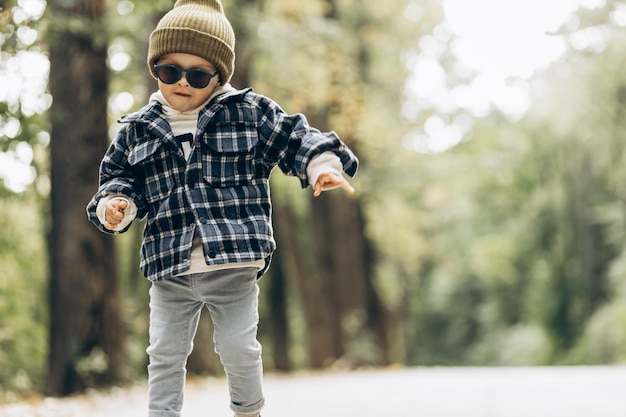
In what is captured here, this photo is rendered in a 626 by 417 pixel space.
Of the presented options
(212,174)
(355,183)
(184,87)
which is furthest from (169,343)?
(355,183)

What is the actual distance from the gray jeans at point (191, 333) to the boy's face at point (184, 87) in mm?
732

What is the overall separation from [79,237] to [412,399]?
368 cm

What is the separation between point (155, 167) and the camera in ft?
11.7

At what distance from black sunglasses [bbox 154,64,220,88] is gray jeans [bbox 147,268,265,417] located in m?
0.79

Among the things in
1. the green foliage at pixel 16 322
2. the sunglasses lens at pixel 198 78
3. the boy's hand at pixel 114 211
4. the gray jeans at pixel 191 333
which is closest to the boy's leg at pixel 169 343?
the gray jeans at pixel 191 333

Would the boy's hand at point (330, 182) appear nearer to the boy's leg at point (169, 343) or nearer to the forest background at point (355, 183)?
the boy's leg at point (169, 343)

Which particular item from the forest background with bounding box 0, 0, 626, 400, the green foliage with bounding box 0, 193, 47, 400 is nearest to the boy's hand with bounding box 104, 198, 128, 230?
the forest background with bounding box 0, 0, 626, 400

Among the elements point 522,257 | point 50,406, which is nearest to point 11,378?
point 50,406

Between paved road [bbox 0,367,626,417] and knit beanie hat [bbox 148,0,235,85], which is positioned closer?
knit beanie hat [bbox 148,0,235,85]

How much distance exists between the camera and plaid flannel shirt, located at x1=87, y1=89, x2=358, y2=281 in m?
3.43

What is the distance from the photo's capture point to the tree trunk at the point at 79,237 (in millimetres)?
8125

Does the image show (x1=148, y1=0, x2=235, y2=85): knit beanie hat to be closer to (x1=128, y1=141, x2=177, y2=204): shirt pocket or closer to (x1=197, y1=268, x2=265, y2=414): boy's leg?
(x1=128, y1=141, x2=177, y2=204): shirt pocket

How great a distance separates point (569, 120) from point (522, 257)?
33.5ft

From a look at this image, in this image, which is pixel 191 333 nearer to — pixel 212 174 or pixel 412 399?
pixel 212 174
